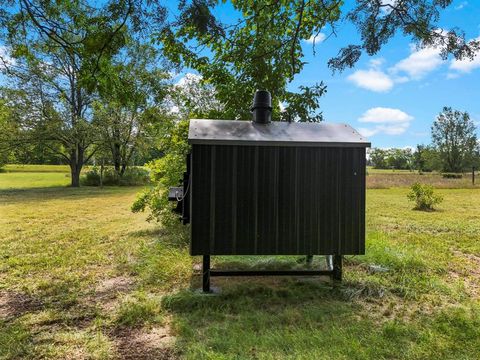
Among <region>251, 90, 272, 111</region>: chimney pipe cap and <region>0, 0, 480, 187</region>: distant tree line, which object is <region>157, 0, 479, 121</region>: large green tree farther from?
<region>251, 90, 272, 111</region>: chimney pipe cap

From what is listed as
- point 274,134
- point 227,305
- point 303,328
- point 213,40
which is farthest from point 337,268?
point 213,40

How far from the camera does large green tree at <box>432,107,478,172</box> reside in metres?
38.0

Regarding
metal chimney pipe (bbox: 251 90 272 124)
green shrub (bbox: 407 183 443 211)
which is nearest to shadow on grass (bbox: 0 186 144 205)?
metal chimney pipe (bbox: 251 90 272 124)

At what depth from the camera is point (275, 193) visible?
397cm

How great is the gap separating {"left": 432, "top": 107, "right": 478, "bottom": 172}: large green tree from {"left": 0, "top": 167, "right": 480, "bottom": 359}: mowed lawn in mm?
37796

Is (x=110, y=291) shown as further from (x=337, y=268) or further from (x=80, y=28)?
(x=80, y=28)

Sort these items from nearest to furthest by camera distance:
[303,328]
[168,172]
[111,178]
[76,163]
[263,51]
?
[303,328], [263,51], [168,172], [76,163], [111,178]

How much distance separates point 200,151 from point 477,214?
965 centimetres

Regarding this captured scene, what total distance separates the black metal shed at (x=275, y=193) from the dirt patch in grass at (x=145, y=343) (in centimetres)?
101

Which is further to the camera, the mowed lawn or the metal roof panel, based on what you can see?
the metal roof panel

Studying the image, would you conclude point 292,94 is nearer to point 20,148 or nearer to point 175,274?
point 175,274

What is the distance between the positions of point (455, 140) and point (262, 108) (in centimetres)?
4185

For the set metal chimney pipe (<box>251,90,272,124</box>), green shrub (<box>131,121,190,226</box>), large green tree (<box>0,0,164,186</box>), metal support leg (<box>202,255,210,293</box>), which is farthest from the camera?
green shrub (<box>131,121,190,226</box>)

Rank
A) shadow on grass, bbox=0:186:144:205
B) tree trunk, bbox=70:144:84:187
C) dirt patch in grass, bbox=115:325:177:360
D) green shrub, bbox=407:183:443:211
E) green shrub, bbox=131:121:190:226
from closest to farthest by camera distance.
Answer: dirt patch in grass, bbox=115:325:177:360 < green shrub, bbox=131:121:190:226 < green shrub, bbox=407:183:443:211 < shadow on grass, bbox=0:186:144:205 < tree trunk, bbox=70:144:84:187
